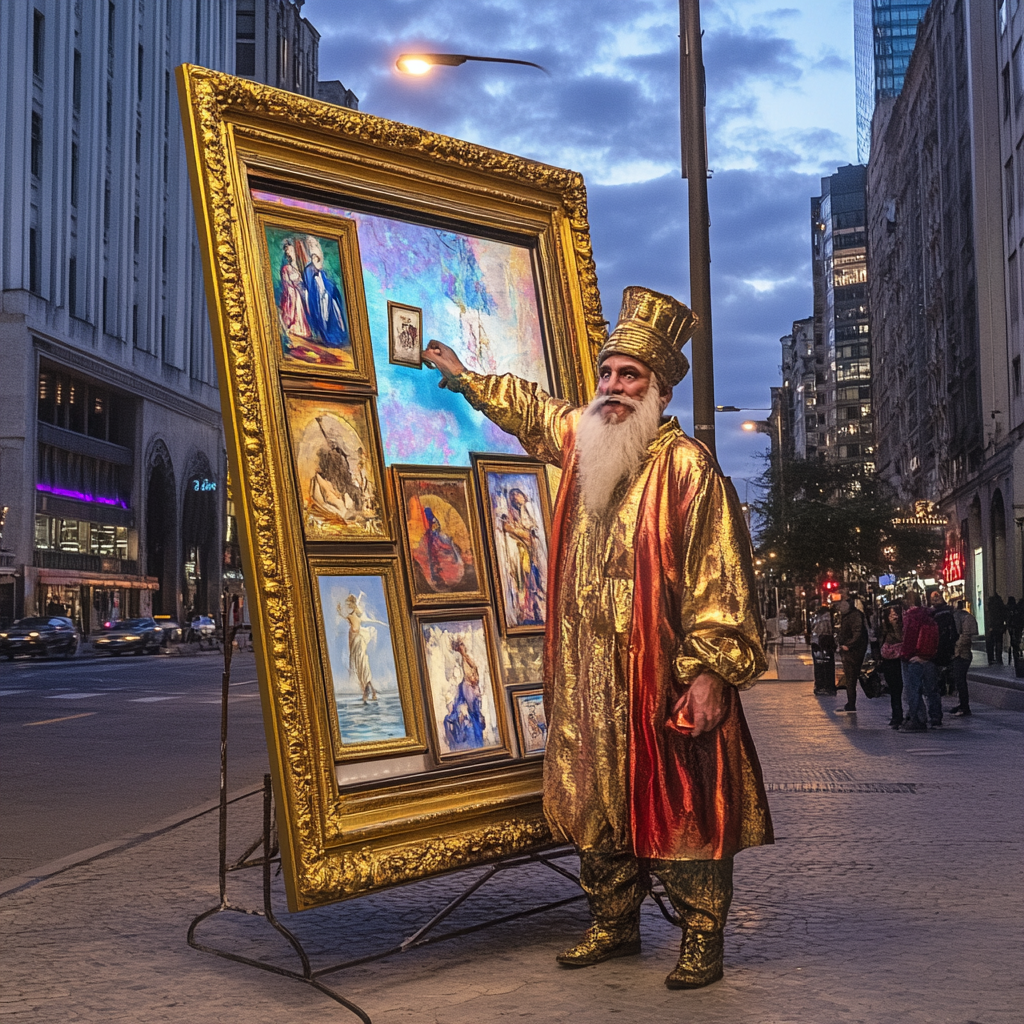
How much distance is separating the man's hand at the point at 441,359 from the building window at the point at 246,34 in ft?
295

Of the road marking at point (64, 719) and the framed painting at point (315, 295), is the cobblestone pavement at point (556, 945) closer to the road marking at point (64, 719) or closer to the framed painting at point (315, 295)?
the framed painting at point (315, 295)

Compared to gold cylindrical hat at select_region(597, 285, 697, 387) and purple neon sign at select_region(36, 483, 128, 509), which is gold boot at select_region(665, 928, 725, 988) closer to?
gold cylindrical hat at select_region(597, 285, 697, 387)

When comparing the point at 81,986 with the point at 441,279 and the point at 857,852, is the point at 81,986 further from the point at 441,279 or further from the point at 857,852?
the point at 857,852

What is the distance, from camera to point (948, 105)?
58.8 metres

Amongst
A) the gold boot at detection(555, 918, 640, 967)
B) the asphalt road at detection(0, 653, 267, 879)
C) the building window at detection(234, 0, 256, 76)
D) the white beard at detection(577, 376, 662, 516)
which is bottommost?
the asphalt road at detection(0, 653, 267, 879)

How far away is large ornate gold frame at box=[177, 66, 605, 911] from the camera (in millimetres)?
4543

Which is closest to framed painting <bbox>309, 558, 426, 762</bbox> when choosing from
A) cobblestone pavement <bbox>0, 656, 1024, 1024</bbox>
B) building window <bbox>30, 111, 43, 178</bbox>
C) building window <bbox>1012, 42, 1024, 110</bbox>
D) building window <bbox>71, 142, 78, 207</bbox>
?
cobblestone pavement <bbox>0, 656, 1024, 1024</bbox>

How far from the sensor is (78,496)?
2435 inches

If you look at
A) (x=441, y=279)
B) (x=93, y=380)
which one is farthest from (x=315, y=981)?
(x=93, y=380)

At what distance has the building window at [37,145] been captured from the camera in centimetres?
5462

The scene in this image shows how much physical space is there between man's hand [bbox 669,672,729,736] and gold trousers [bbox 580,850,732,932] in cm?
46

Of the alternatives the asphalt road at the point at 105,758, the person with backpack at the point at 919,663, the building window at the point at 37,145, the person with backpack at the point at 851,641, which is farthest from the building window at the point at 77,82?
the person with backpack at the point at 919,663

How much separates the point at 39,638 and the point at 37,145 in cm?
2300

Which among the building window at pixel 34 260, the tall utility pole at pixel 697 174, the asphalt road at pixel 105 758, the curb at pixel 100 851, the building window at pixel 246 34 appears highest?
the building window at pixel 246 34
